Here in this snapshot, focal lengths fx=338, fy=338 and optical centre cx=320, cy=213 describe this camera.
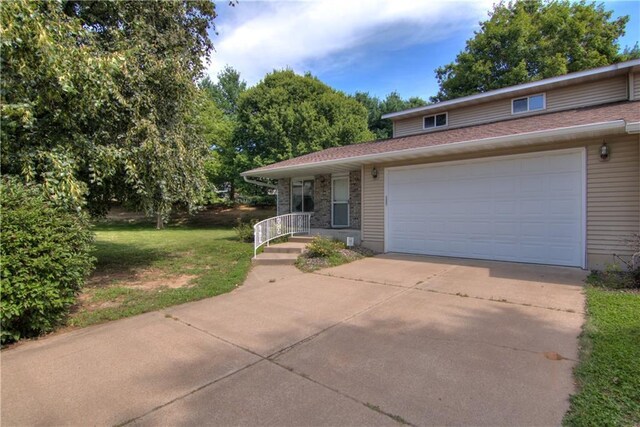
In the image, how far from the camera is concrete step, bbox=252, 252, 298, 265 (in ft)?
26.7

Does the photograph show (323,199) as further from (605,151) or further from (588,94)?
(588,94)

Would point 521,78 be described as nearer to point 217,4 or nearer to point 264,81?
point 264,81

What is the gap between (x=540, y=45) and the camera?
19828mm

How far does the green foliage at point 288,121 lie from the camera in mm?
20812

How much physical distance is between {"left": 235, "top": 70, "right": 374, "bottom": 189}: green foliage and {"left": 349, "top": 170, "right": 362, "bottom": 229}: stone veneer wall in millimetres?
10465

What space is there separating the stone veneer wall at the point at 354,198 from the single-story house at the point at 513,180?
32mm

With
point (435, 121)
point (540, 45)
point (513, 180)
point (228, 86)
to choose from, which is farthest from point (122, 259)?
point (228, 86)

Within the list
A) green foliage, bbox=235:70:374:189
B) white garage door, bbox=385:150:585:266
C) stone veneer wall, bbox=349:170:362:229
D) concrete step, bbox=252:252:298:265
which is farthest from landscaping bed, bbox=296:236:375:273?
green foliage, bbox=235:70:374:189

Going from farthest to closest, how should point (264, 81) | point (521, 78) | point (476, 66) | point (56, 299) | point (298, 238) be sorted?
1. point (264, 81)
2. point (476, 66)
3. point (521, 78)
4. point (298, 238)
5. point (56, 299)

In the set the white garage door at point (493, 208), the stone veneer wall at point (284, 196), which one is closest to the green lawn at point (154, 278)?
the stone veneer wall at point (284, 196)

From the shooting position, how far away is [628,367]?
2701mm

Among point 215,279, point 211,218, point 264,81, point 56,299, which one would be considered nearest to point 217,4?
point 215,279

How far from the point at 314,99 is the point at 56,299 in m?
21.0

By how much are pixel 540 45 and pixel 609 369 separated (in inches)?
906
